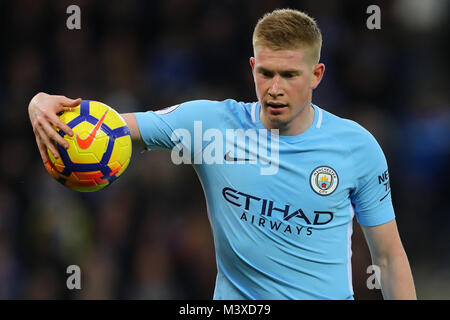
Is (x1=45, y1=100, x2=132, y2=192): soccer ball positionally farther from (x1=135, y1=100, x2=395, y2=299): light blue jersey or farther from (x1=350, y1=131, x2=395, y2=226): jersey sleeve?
(x1=350, y1=131, x2=395, y2=226): jersey sleeve

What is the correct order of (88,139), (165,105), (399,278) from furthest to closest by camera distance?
1. (165,105)
2. (399,278)
3. (88,139)

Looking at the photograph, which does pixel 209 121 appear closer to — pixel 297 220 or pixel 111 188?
pixel 297 220

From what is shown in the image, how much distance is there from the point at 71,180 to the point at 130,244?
4810mm

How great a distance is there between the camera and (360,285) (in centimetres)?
779

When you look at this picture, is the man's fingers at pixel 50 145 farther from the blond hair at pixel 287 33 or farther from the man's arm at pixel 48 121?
the blond hair at pixel 287 33

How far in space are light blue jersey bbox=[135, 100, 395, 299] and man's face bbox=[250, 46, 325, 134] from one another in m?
0.20

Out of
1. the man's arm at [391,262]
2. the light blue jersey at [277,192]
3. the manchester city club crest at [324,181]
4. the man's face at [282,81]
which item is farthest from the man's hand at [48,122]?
the man's arm at [391,262]

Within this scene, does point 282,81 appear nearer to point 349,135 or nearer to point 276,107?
point 276,107

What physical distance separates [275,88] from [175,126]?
24.9 inches

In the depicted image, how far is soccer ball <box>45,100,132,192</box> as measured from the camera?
11.5 feet

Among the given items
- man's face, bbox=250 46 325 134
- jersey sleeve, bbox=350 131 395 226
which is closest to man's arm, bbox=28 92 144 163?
man's face, bbox=250 46 325 134

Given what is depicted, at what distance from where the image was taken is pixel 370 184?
393 cm

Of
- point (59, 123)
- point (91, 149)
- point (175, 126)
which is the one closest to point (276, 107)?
point (175, 126)

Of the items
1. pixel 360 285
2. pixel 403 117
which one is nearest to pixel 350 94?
pixel 403 117
